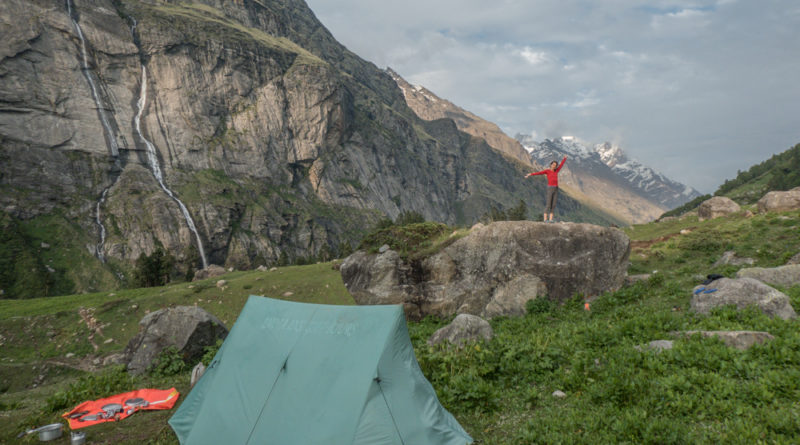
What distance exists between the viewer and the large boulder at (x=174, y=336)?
16625 mm

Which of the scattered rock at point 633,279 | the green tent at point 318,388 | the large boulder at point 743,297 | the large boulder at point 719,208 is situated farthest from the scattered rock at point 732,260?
the large boulder at point 719,208

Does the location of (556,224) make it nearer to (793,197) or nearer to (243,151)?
(793,197)

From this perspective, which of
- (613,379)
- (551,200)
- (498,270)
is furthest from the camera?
(551,200)

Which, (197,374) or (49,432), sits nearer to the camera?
(49,432)

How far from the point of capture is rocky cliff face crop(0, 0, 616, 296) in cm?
10700

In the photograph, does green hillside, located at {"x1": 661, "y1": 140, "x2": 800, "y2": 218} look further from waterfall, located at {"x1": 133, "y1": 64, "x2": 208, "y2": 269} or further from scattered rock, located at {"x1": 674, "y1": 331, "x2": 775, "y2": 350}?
waterfall, located at {"x1": 133, "y1": 64, "x2": 208, "y2": 269}

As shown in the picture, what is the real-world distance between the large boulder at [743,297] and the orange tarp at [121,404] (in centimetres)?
1893

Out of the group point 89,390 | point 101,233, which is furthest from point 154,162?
point 89,390

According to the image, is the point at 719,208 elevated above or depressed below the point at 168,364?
above

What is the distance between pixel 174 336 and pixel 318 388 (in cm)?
1301

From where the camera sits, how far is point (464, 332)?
12930 mm

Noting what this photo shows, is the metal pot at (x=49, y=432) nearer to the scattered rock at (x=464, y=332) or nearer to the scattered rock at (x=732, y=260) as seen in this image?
the scattered rock at (x=464, y=332)

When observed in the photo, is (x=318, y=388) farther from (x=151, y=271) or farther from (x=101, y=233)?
(x=101, y=233)

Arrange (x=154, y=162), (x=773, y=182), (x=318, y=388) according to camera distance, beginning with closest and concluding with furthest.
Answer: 1. (x=318, y=388)
2. (x=773, y=182)
3. (x=154, y=162)
